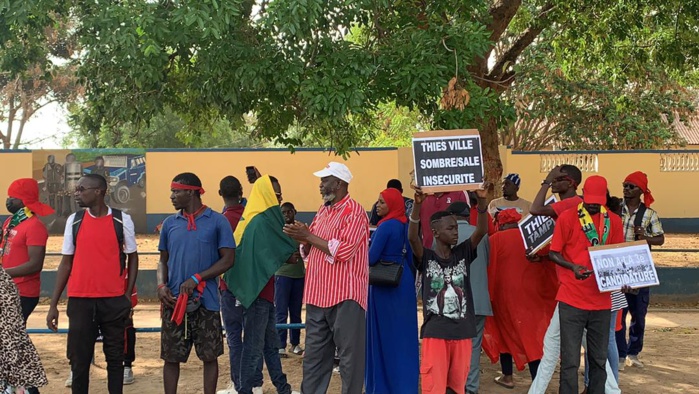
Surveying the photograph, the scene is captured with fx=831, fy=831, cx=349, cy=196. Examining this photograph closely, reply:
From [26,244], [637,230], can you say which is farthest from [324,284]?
[637,230]

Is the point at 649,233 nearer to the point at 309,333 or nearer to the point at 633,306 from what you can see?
the point at 633,306

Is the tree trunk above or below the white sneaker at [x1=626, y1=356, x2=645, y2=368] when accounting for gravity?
above

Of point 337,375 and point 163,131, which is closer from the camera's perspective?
point 337,375

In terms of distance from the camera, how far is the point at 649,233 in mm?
8062

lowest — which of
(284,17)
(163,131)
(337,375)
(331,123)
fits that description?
(337,375)

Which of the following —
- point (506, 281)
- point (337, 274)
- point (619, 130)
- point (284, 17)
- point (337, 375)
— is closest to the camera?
point (337, 274)

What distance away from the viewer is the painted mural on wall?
922 inches

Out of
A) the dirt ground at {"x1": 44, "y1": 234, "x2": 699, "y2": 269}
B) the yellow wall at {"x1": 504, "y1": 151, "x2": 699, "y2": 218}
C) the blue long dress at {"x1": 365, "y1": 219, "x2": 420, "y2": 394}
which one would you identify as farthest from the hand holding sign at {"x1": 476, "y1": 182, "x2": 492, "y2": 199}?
the yellow wall at {"x1": 504, "y1": 151, "x2": 699, "y2": 218}

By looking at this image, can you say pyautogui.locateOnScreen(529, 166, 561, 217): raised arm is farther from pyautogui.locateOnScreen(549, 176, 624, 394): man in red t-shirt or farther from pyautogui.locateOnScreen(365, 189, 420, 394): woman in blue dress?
pyautogui.locateOnScreen(365, 189, 420, 394): woman in blue dress

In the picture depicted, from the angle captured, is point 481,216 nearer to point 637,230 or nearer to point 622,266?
point 622,266

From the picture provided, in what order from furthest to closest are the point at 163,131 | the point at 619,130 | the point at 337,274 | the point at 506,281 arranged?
the point at 163,131, the point at 619,130, the point at 506,281, the point at 337,274

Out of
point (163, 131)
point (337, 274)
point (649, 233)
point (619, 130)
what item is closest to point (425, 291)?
point (337, 274)

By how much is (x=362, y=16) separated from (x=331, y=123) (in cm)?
115

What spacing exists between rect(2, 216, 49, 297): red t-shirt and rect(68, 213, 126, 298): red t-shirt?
22.2 inches
